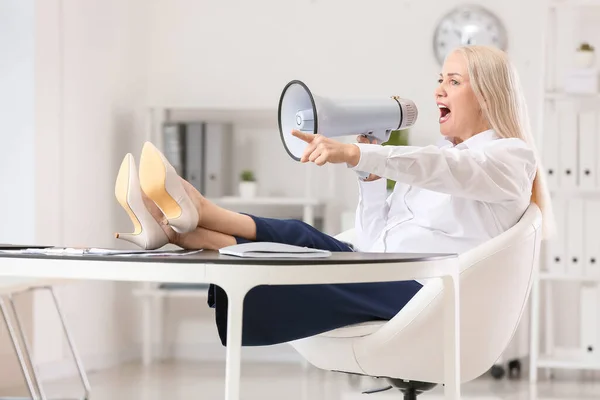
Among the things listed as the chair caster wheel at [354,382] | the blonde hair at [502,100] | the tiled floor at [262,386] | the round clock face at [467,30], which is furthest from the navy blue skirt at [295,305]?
the round clock face at [467,30]

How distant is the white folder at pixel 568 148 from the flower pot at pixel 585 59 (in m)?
0.23

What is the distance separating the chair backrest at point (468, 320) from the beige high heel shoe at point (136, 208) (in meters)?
0.49

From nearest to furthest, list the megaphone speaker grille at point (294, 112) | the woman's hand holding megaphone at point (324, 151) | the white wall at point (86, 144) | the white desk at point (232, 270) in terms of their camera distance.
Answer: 1. the white desk at point (232, 270)
2. the woman's hand holding megaphone at point (324, 151)
3. the megaphone speaker grille at point (294, 112)
4. the white wall at point (86, 144)

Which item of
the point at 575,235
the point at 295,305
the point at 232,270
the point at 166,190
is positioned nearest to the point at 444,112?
the point at 295,305

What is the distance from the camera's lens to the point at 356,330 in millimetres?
1988

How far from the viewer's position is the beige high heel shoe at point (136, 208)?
1740 mm

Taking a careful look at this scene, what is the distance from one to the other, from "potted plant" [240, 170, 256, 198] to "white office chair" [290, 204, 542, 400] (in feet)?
8.55

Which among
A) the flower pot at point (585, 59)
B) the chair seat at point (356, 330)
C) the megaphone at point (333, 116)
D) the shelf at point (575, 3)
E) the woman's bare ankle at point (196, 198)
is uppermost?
the shelf at point (575, 3)

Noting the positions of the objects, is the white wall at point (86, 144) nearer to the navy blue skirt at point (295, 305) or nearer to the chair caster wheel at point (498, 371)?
the chair caster wheel at point (498, 371)

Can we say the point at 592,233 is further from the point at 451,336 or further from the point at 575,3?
the point at 451,336

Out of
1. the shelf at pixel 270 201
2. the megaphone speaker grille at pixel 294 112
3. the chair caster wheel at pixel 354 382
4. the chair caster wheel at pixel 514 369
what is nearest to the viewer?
the megaphone speaker grille at pixel 294 112

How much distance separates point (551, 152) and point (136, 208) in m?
2.96

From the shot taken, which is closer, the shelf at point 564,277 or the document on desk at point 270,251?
the document on desk at point 270,251

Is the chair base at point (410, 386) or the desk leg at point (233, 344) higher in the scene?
the desk leg at point (233, 344)
